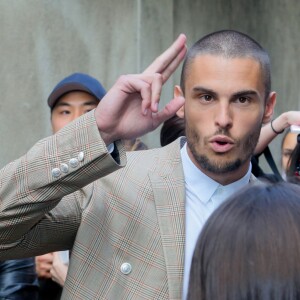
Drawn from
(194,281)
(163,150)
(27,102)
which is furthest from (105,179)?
(27,102)

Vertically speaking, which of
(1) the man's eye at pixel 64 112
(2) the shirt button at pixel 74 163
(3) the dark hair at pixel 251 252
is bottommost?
(1) the man's eye at pixel 64 112

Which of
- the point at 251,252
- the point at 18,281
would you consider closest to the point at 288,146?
the point at 18,281

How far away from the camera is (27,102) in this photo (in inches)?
214

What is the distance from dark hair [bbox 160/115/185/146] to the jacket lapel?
4.22 feet

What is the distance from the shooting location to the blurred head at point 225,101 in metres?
2.84

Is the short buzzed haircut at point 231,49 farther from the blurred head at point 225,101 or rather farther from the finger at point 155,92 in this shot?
the finger at point 155,92

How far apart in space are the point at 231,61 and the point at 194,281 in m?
1.19

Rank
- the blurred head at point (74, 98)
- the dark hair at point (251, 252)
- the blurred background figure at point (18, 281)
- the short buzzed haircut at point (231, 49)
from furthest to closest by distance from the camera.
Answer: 1. the blurred head at point (74, 98)
2. the blurred background figure at point (18, 281)
3. the short buzzed haircut at point (231, 49)
4. the dark hair at point (251, 252)

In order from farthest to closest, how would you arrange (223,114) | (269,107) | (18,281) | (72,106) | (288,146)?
(288,146) < (72,106) < (18,281) < (269,107) < (223,114)

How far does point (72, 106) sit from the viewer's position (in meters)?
4.55

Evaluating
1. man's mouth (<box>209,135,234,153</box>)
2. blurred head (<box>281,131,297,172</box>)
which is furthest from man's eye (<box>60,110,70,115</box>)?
man's mouth (<box>209,135,234,153</box>)

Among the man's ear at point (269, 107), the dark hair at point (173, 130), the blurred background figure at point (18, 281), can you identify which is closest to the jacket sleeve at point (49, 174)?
the man's ear at point (269, 107)

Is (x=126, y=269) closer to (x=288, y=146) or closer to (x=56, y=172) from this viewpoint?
(x=56, y=172)

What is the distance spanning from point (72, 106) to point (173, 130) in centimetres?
56
